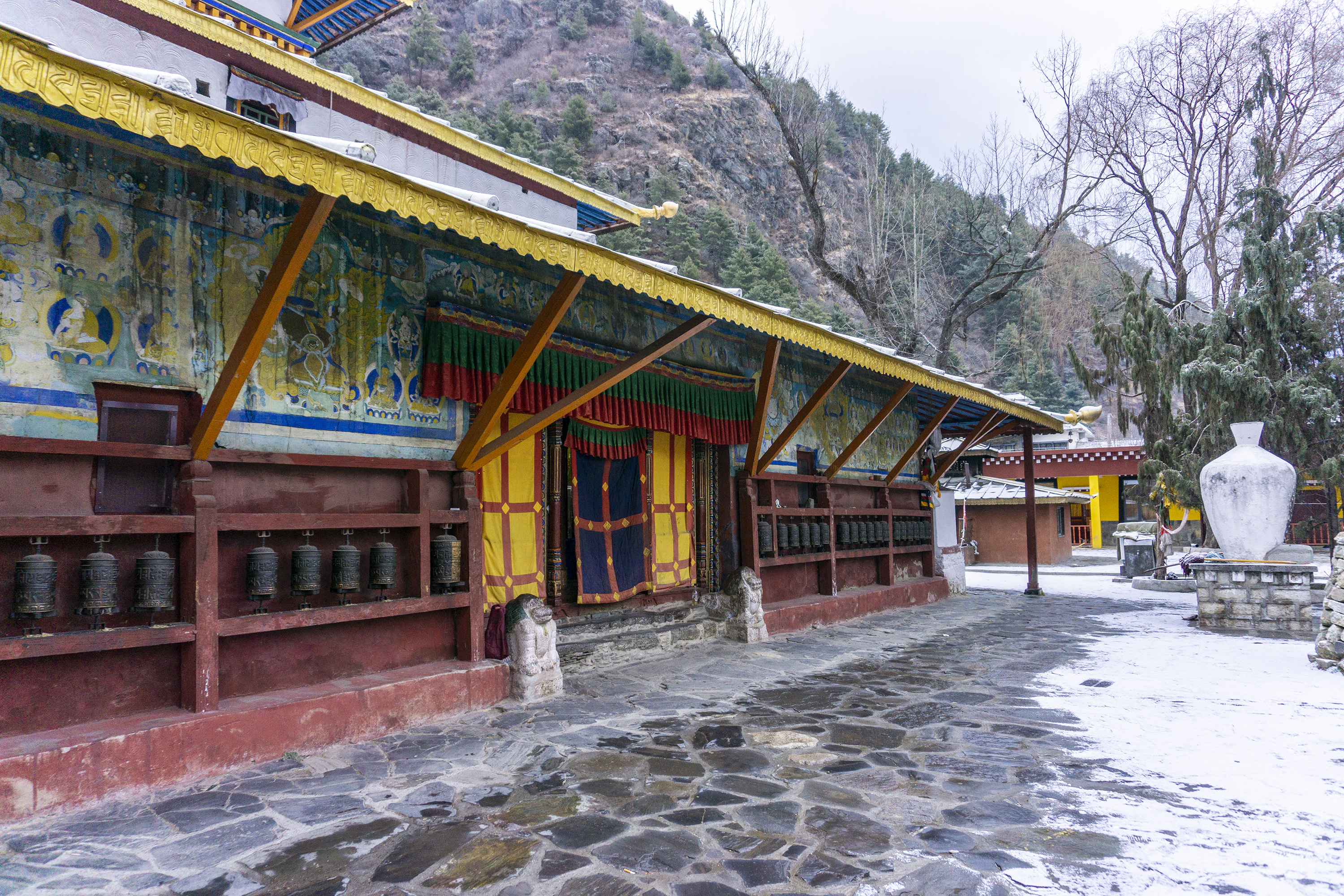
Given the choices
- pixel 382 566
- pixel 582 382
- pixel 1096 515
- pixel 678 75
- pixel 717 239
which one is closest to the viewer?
pixel 382 566

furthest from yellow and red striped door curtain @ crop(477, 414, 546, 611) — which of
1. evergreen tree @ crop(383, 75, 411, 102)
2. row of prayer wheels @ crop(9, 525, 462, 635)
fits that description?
evergreen tree @ crop(383, 75, 411, 102)

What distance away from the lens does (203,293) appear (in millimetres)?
4395

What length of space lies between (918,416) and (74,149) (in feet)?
39.4

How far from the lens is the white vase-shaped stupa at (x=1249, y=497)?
909 centimetres

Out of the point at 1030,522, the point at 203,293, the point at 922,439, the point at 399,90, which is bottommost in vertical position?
the point at 1030,522

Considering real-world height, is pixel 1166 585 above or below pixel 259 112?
below

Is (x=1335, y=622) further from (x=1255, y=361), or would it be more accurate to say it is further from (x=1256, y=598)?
(x=1255, y=361)

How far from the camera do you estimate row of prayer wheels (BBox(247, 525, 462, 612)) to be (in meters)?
4.38

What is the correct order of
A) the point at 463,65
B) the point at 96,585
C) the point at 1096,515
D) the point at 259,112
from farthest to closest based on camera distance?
the point at 463,65, the point at 1096,515, the point at 259,112, the point at 96,585

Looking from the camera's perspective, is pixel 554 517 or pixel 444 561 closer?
pixel 444 561

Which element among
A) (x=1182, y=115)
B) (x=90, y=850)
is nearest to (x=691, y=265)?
(x=1182, y=115)

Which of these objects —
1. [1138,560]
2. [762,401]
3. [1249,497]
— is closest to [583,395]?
[762,401]

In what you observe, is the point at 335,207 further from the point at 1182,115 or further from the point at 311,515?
the point at 1182,115

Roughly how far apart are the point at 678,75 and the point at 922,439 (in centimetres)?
4531
